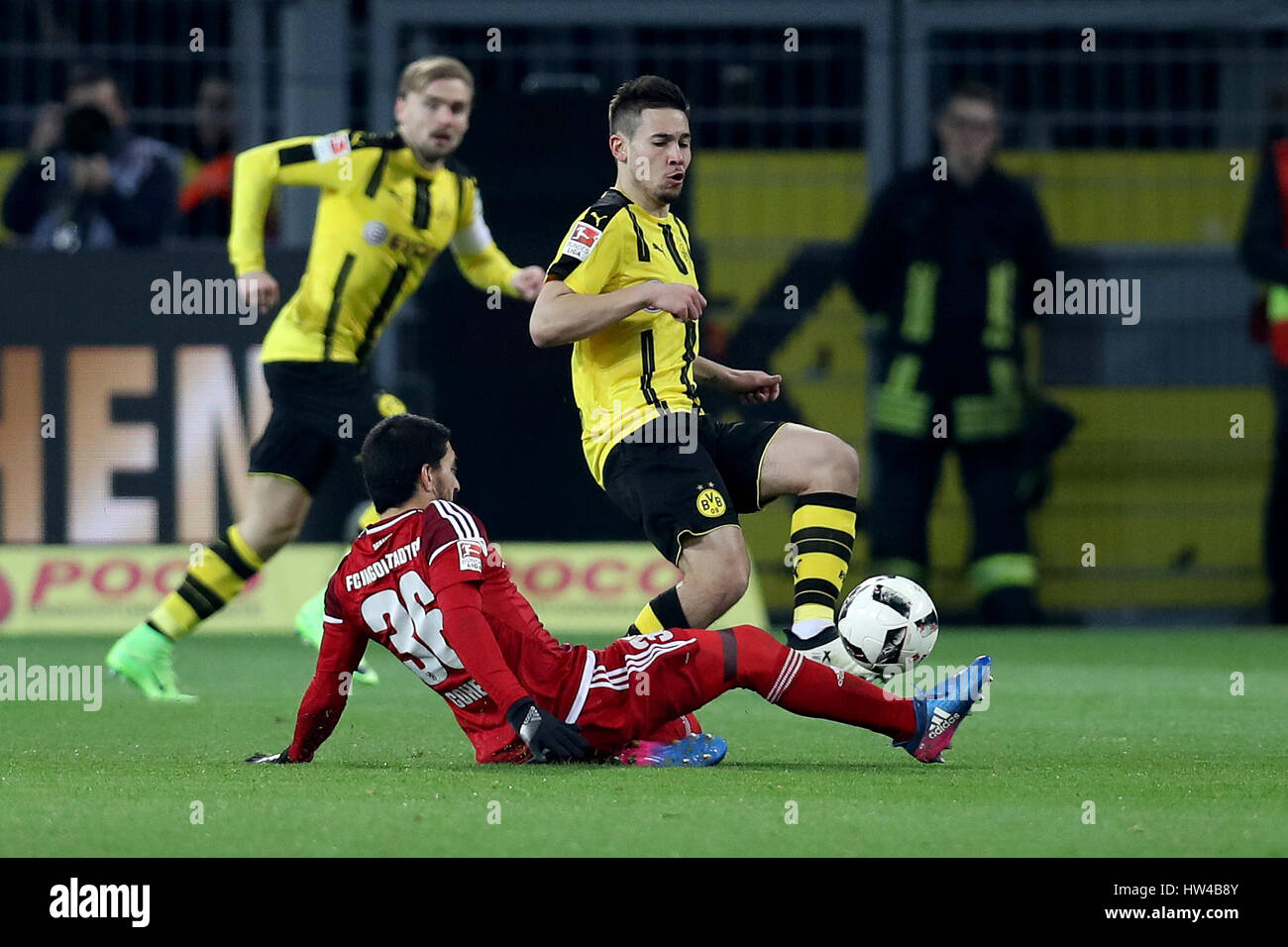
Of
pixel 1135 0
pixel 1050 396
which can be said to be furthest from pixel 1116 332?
pixel 1135 0

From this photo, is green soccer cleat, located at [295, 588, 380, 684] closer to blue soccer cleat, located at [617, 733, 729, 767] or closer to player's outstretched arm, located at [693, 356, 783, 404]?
player's outstretched arm, located at [693, 356, 783, 404]

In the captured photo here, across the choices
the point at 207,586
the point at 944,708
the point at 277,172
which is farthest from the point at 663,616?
the point at 277,172

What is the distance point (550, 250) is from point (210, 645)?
2.56 meters

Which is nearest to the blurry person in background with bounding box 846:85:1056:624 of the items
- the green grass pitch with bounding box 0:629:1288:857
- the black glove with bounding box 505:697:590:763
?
the green grass pitch with bounding box 0:629:1288:857

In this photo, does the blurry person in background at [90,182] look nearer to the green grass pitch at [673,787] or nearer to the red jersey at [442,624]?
the green grass pitch at [673,787]

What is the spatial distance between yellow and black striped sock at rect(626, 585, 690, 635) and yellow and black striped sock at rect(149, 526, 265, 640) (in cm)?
218

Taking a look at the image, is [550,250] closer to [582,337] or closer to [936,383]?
[936,383]

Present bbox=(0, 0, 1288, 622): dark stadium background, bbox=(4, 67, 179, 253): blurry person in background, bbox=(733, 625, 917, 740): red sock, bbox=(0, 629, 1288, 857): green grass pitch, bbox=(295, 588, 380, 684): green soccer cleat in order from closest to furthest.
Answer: bbox=(0, 629, 1288, 857): green grass pitch → bbox=(733, 625, 917, 740): red sock → bbox=(295, 588, 380, 684): green soccer cleat → bbox=(0, 0, 1288, 622): dark stadium background → bbox=(4, 67, 179, 253): blurry person in background

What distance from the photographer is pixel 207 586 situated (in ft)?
25.7

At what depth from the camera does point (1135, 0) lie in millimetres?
11812

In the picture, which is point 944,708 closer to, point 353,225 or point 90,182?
point 353,225

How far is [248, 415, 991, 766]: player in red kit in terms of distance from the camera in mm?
5340

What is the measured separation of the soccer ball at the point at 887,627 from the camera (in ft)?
19.5

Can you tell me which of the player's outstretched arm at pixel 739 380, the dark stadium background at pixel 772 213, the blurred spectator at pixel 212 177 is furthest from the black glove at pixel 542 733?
the blurred spectator at pixel 212 177
